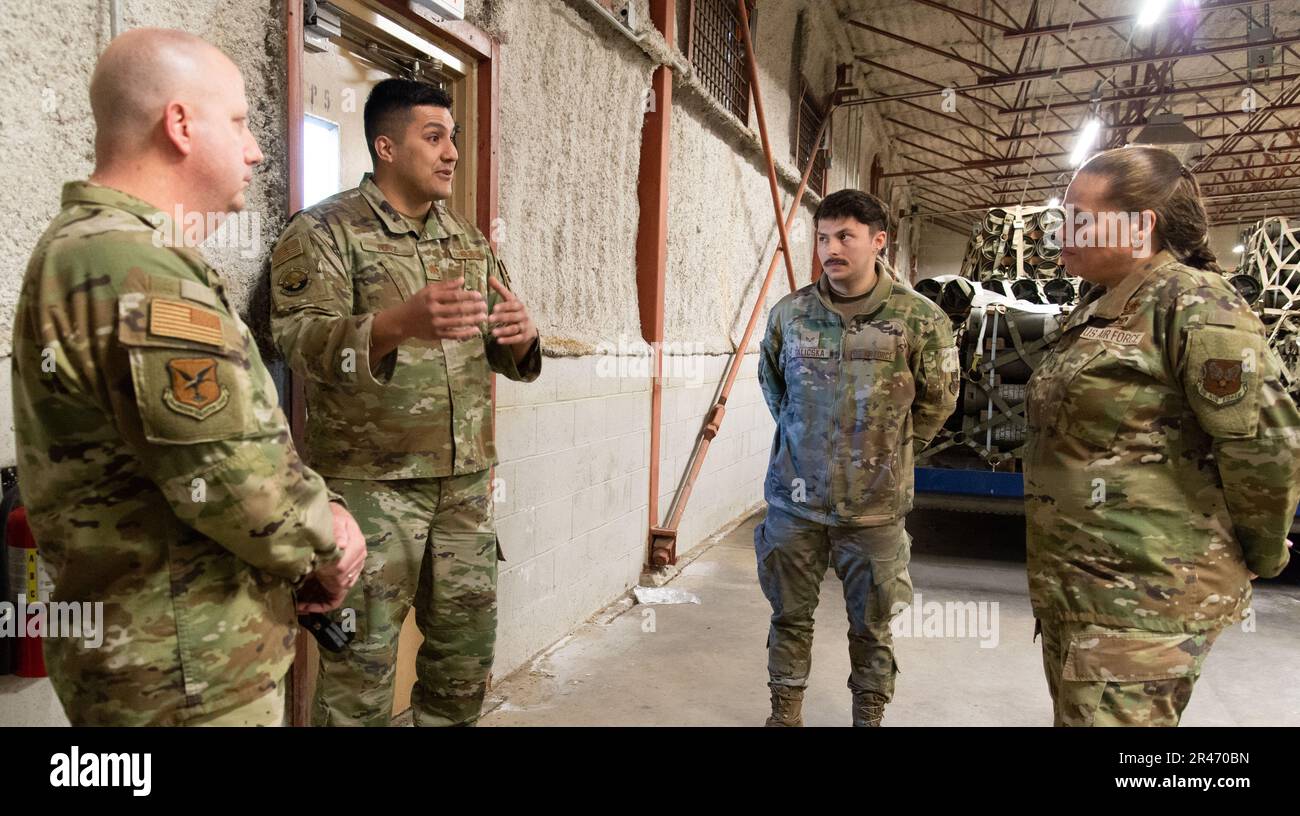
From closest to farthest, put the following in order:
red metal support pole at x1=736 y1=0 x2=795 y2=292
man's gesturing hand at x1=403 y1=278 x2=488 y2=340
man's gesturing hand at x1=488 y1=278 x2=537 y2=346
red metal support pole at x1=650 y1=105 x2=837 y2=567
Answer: man's gesturing hand at x1=403 y1=278 x2=488 y2=340, man's gesturing hand at x1=488 y1=278 x2=537 y2=346, red metal support pole at x1=650 y1=105 x2=837 y2=567, red metal support pole at x1=736 y1=0 x2=795 y2=292

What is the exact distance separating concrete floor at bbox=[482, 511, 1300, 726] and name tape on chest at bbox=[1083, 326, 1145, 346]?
1694mm

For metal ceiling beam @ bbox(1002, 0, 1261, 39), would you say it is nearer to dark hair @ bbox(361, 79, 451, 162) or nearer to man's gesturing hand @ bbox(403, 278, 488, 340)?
dark hair @ bbox(361, 79, 451, 162)

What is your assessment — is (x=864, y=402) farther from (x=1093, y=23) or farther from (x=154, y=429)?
(x=1093, y=23)

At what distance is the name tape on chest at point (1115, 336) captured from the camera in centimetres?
154

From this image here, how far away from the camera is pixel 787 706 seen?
2.62 meters

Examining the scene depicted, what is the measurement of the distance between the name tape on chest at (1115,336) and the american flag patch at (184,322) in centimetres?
152

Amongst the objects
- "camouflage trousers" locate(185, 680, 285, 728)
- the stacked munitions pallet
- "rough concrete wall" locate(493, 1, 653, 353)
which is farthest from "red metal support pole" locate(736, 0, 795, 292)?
"camouflage trousers" locate(185, 680, 285, 728)

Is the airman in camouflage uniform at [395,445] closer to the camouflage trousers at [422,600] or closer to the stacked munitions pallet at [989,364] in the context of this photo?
the camouflage trousers at [422,600]

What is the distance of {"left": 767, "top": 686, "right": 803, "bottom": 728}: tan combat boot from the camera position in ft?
8.61

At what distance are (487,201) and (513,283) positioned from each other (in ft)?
1.10

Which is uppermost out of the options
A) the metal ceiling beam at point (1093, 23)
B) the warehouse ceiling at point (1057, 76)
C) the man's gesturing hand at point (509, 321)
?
the warehouse ceiling at point (1057, 76)

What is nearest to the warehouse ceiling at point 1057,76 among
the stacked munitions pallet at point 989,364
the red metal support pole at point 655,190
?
the stacked munitions pallet at point 989,364

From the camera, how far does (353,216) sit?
1.90 meters
